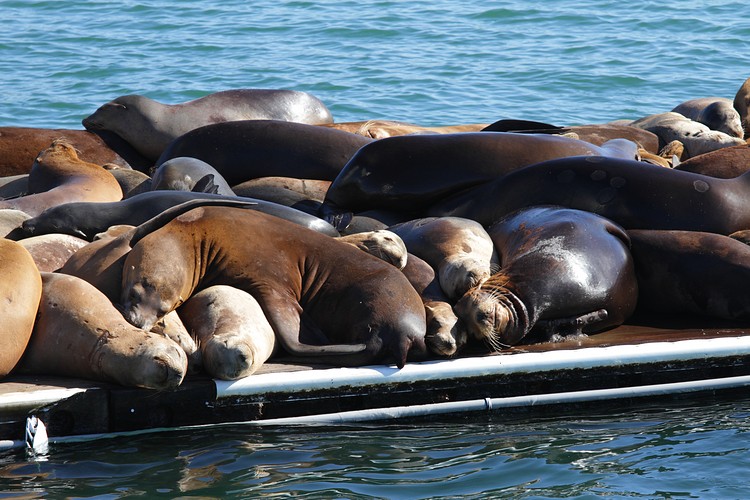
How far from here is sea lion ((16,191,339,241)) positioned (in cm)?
595

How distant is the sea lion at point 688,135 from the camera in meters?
8.84

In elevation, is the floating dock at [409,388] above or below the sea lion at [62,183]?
below

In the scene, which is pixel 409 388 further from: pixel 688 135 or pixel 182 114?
pixel 688 135

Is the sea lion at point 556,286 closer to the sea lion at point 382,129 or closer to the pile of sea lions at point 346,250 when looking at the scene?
the pile of sea lions at point 346,250

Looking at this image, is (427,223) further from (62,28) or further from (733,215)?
(62,28)

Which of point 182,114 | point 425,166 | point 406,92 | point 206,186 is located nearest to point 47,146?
point 182,114

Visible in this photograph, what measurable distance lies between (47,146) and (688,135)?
4907 millimetres

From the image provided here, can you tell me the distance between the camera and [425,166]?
672 centimetres

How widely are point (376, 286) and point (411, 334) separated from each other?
29cm

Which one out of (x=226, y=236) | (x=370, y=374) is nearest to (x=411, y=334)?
(x=370, y=374)

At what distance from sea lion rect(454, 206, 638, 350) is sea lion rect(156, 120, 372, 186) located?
195 centimetres

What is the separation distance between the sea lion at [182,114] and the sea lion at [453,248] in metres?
2.95

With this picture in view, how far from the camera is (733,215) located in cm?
607


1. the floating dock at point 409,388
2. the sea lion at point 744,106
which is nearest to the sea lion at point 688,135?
the sea lion at point 744,106
